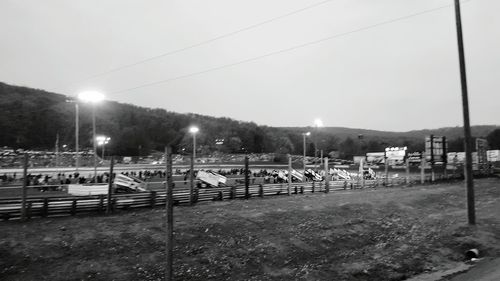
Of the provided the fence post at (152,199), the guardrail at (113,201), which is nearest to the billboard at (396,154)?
the guardrail at (113,201)

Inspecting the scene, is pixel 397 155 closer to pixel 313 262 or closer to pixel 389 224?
pixel 389 224

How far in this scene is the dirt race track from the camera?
12.6 metres

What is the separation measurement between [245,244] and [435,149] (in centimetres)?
4930

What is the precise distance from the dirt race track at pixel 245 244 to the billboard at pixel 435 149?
35.4 m

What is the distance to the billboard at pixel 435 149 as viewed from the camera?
56.4 m

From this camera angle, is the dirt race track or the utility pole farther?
the utility pole

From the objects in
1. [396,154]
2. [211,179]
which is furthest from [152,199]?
[396,154]

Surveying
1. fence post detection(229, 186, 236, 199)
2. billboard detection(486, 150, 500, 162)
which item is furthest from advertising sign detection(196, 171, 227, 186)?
billboard detection(486, 150, 500, 162)

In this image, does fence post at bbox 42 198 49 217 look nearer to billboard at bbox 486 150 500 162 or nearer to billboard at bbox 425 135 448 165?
billboard at bbox 425 135 448 165

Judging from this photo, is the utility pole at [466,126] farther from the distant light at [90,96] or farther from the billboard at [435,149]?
the distant light at [90,96]

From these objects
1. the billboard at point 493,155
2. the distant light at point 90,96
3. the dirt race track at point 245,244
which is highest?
the distant light at point 90,96

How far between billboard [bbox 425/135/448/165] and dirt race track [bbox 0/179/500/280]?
35.4 metres

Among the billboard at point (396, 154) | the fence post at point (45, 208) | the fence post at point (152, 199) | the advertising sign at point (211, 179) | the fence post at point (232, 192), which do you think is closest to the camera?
the fence post at point (45, 208)

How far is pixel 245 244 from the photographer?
1603 cm
